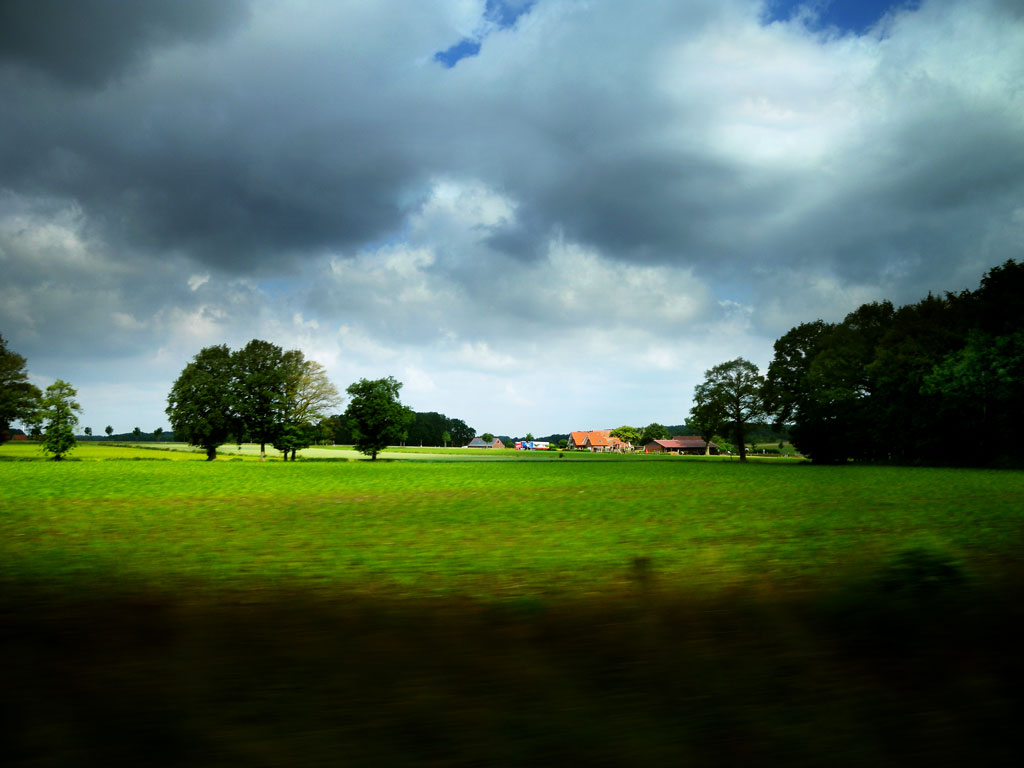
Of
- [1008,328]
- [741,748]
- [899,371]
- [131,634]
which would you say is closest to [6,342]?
[131,634]

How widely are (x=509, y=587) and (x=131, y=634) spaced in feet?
13.3

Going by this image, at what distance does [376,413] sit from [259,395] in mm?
13869

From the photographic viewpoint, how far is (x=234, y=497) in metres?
22.9

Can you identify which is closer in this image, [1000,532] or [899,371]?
[1000,532]

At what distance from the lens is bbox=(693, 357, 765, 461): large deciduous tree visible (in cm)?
7650

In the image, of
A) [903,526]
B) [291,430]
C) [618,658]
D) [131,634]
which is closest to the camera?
[618,658]

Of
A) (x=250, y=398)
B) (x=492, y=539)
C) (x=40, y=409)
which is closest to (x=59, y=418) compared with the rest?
(x=40, y=409)

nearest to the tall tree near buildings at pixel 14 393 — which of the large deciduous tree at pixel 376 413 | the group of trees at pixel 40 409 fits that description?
the group of trees at pixel 40 409

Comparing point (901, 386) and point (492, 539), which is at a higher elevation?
point (901, 386)

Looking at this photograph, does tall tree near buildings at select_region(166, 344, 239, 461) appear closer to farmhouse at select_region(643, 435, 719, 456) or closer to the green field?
the green field

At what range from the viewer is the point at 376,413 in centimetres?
7431

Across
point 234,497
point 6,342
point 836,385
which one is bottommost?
point 234,497

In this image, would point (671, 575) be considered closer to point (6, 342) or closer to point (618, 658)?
point (618, 658)

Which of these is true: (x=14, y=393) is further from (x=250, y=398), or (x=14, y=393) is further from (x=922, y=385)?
(x=922, y=385)
